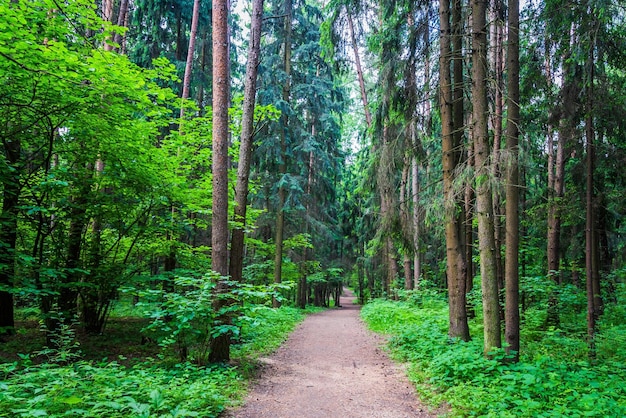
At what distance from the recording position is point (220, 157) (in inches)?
248

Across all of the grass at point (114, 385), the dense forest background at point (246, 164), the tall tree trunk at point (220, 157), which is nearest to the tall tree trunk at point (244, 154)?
the dense forest background at point (246, 164)

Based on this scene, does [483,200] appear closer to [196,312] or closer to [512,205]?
[512,205]

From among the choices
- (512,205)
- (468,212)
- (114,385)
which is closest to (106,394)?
(114,385)

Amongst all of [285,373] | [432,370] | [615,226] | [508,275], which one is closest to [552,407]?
[432,370]

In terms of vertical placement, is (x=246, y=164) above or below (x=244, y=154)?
below

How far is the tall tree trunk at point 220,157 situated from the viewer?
6.10 metres

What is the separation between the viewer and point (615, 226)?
12.1 meters

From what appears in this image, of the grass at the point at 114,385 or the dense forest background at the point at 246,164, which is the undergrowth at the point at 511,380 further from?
the grass at the point at 114,385

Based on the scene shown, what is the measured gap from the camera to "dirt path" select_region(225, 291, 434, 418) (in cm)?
442

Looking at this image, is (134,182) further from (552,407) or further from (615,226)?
(615,226)

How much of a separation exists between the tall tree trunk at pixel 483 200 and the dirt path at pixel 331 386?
173 centimetres

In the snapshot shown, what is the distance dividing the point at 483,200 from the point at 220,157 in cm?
463

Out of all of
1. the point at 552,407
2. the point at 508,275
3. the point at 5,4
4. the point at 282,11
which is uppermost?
the point at 282,11

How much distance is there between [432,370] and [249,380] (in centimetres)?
301
